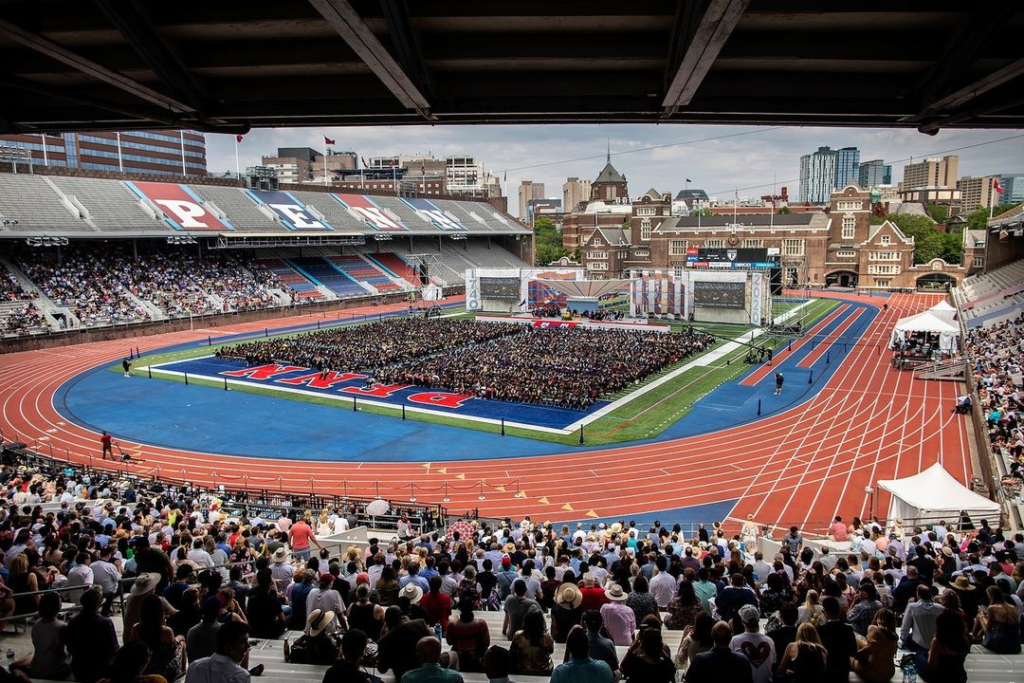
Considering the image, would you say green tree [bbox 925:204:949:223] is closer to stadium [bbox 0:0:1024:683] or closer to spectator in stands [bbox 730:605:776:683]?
stadium [bbox 0:0:1024:683]

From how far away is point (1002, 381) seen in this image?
24219 millimetres

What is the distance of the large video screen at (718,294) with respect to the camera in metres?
50.5

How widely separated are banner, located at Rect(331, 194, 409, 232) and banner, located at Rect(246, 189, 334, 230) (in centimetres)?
626

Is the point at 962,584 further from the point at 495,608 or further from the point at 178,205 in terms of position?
the point at 178,205

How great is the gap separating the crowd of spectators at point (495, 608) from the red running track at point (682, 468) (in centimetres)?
733

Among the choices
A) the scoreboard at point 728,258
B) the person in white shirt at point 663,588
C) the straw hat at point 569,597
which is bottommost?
the person in white shirt at point 663,588

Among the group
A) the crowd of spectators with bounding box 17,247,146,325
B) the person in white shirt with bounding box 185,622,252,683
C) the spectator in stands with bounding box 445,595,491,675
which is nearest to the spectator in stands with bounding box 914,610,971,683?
the spectator in stands with bounding box 445,595,491,675

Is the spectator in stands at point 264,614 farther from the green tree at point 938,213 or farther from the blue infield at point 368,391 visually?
the green tree at point 938,213

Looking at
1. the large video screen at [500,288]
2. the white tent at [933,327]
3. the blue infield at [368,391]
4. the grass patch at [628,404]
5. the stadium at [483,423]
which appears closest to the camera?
the stadium at [483,423]

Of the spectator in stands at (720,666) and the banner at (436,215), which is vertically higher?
the banner at (436,215)

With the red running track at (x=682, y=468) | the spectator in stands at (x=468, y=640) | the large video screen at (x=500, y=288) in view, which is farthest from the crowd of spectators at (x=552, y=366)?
the spectator in stands at (x=468, y=640)

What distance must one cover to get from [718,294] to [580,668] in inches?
1948

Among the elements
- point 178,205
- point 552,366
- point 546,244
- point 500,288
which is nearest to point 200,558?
point 552,366

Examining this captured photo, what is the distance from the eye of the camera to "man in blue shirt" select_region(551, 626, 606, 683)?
4.33m
